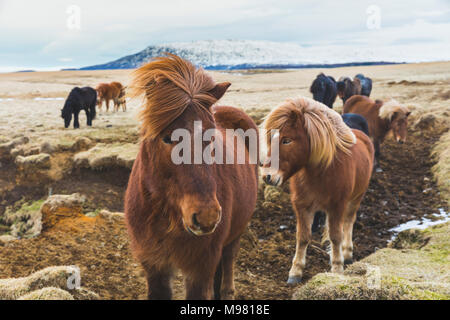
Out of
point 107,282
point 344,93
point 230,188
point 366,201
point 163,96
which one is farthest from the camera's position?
point 344,93

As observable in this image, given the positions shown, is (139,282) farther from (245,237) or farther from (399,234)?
(399,234)

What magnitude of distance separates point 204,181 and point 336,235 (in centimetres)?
338

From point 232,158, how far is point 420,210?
6.01 metres

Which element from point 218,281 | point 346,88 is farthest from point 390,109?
point 218,281

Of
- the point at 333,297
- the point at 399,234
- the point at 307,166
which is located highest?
the point at 307,166

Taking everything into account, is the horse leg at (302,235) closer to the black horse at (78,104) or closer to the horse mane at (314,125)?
the horse mane at (314,125)

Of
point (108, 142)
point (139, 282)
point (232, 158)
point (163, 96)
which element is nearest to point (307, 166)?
point (232, 158)

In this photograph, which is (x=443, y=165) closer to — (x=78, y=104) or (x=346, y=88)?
(x=346, y=88)

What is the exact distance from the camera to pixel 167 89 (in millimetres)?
2473

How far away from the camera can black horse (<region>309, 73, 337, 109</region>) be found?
16.0 meters

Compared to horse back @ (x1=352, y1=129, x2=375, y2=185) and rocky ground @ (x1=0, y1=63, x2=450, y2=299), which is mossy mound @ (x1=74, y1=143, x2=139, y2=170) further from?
horse back @ (x1=352, y1=129, x2=375, y2=185)

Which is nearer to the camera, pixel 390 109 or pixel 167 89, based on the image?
pixel 167 89

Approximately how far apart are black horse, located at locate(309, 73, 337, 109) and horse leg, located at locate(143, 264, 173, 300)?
14143mm

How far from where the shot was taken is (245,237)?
6.39 m
